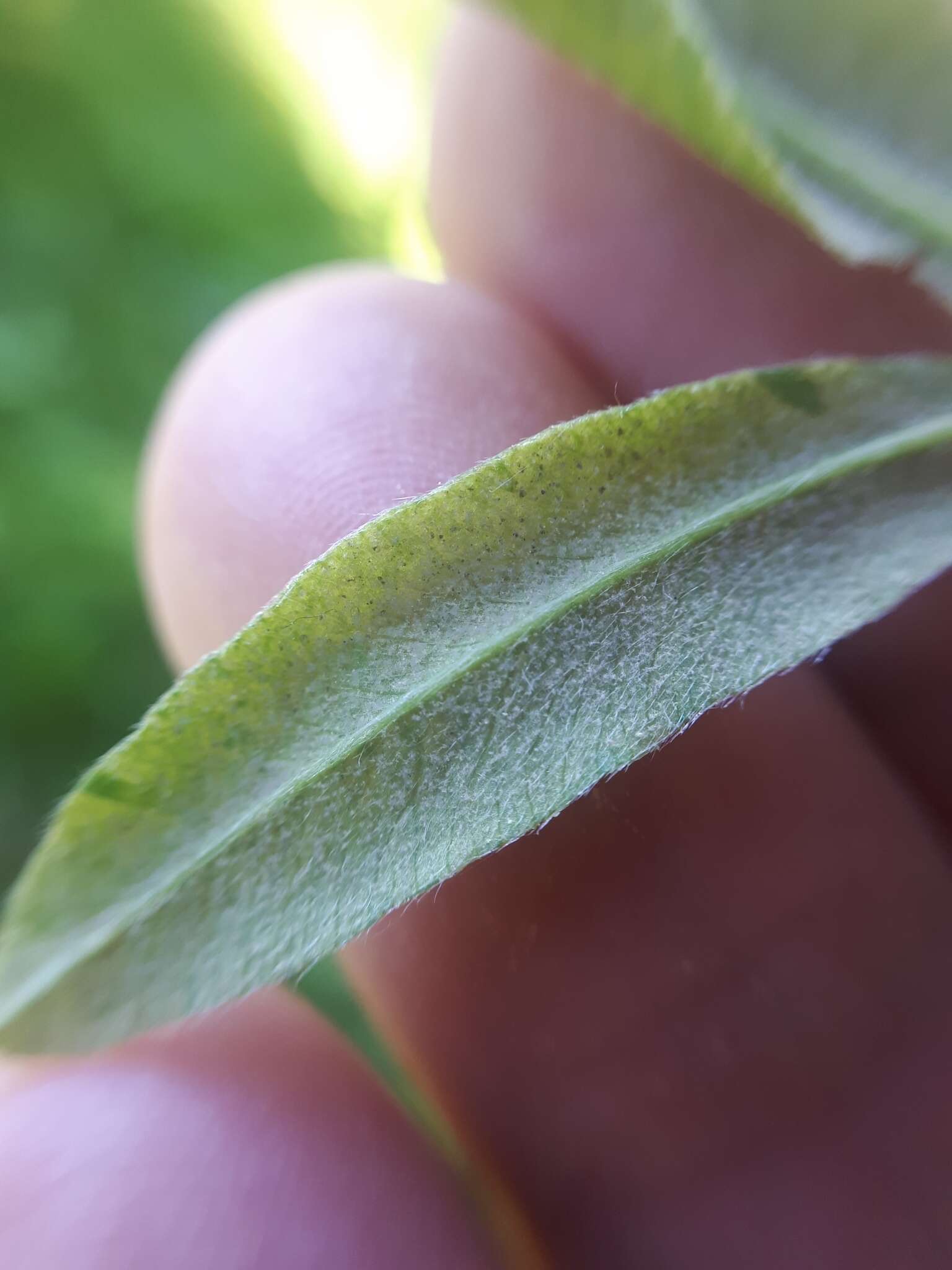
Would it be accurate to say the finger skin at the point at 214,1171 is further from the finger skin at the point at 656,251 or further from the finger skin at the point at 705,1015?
the finger skin at the point at 656,251

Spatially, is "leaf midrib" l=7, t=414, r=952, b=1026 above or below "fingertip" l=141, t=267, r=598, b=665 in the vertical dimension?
below

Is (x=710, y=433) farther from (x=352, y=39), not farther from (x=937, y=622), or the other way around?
(x=352, y=39)

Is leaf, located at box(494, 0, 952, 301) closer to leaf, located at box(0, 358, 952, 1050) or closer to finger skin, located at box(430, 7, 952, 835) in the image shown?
finger skin, located at box(430, 7, 952, 835)

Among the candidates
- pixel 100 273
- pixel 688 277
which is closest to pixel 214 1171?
pixel 688 277

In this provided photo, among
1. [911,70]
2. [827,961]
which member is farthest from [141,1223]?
[911,70]

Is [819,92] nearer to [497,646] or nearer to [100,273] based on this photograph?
[497,646]

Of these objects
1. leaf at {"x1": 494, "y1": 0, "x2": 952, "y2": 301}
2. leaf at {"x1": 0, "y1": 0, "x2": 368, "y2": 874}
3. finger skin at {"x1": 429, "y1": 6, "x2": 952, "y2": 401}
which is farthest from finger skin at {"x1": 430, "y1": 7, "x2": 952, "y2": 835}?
leaf at {"x1": 0, "y1": 0, "x2": 368, "y2": 874}

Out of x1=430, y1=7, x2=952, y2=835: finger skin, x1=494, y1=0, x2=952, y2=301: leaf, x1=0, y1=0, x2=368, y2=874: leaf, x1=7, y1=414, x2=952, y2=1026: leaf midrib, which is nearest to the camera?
x1=7, y1=414, x2=952, y2=1026: leaf midrib
